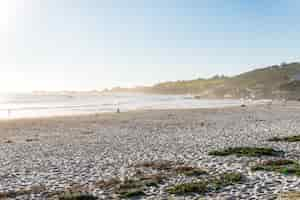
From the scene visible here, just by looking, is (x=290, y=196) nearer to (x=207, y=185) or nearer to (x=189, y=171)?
(x=207, y=185)

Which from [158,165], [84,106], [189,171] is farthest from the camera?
[84,106]

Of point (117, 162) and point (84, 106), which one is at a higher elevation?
point (84, 106)

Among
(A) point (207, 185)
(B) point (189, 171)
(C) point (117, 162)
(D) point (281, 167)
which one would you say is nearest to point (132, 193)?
(A) point (207, 185)

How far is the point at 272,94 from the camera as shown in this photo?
130375 mm

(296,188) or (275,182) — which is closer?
(296,188)

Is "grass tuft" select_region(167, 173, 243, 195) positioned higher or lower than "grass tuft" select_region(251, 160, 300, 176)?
lower

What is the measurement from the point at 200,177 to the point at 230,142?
30.2 ft

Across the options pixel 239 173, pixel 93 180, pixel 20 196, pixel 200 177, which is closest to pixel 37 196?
pixel 20 196

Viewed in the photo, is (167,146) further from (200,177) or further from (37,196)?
(37,196)

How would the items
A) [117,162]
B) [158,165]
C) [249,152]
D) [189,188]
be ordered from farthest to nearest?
[249,152] → [117,162] → [158,165] → [189,188]

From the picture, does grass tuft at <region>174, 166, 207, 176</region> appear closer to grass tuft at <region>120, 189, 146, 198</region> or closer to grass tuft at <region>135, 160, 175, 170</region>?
grass tuft at <region>135, 160, 175, 170</region>

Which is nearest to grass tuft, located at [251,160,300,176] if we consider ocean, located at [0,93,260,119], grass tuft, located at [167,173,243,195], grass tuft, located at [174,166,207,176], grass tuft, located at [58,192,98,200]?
grass tuft, located at [167,173,243,195]

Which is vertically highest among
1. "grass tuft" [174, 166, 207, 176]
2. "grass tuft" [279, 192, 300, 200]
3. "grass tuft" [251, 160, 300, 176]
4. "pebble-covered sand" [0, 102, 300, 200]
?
"grass tuft" [279, 192, 300, 200]

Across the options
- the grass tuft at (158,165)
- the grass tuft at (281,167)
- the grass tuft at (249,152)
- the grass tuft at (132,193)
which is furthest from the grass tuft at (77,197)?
the grass tuft at (249,152)
